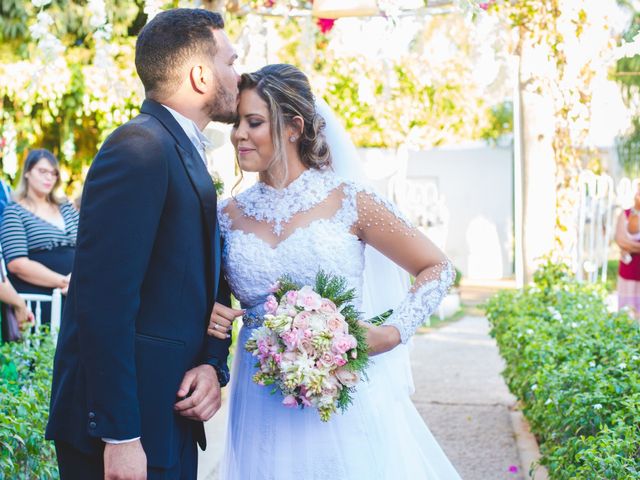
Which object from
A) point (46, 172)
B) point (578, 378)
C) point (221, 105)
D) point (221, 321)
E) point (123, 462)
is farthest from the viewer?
point (46, 172)

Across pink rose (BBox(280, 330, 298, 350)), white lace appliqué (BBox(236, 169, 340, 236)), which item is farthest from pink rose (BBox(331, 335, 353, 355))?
white lace appliqué (BBox(236, 169, 340, 236))

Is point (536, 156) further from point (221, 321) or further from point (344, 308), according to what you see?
point (221, 321)

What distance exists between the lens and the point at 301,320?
7.98 feet

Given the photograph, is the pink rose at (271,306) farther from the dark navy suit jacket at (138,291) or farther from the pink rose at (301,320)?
the dark navy suit jacket at (138,291)

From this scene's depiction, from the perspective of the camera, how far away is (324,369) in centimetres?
243

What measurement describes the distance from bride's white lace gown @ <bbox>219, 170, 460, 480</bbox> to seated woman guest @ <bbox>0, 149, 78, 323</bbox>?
9.63 ft

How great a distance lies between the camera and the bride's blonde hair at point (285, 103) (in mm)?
2857

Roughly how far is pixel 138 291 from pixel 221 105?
62 centimetres

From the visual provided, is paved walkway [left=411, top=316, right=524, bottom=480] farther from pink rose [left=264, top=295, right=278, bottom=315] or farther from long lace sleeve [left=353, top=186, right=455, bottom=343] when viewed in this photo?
pink rose [left=264, top=295, right=278, bottom=315]

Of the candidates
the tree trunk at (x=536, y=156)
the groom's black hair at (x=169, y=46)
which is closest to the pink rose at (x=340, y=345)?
the groom's black hair at (x=169, y=46)

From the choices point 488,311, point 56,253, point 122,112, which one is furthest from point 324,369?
point 122,112

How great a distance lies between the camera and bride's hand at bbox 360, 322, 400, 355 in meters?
2.69

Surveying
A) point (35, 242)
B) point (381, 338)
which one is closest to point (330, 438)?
point (381, 338)

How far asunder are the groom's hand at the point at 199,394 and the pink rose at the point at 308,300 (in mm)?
319
